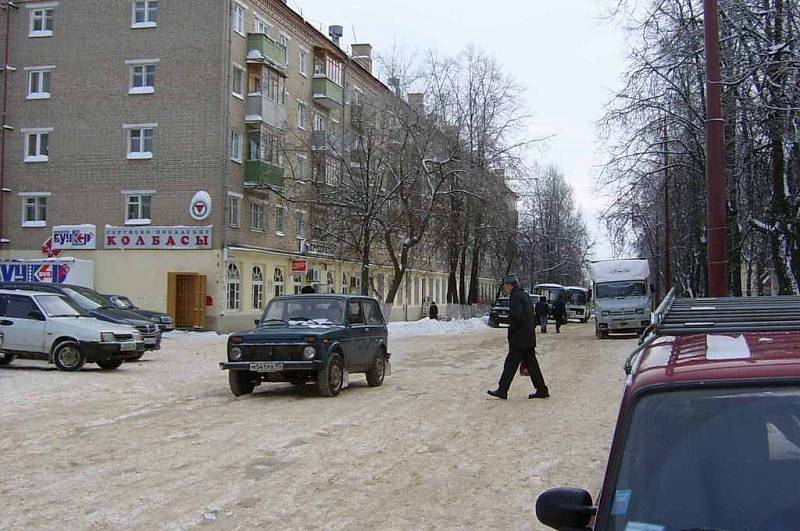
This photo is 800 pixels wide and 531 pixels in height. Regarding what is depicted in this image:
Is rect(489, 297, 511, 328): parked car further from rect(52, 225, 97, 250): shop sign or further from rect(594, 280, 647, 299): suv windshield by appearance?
rect(52, 225, 97, 250): shop sign

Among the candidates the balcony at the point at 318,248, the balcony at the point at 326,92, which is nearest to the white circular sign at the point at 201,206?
the balcony at the point at 318,248

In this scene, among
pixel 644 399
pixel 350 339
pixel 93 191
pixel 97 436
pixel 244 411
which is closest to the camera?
pixel 644 399

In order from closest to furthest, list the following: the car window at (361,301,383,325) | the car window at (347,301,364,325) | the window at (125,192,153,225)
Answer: the car window at (347,301,364,325), the car window at (361,301,383,325), the window at (125,192,153,225)

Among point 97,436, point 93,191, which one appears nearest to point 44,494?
point 97,436

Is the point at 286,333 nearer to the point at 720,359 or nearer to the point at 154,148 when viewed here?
the point at 720,359

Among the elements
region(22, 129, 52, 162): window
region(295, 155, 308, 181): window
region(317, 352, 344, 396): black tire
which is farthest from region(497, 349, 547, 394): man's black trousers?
region(22, 129, 52, 162): window

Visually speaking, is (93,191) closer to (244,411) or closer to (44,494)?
(244,411)

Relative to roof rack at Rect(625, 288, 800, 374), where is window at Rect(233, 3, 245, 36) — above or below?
above

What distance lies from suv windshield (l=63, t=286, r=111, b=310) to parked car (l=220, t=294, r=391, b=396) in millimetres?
9578

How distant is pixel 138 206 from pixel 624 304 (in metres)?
22.4

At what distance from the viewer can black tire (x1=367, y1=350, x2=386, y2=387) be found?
1502 centimetres

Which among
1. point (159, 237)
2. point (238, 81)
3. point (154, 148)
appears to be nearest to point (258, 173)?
point (238, 81)

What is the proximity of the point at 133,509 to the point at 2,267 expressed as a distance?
29288 mm

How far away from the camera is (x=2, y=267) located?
32.1 m
